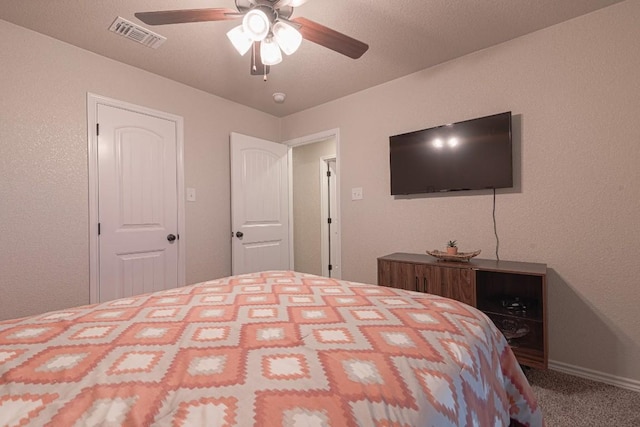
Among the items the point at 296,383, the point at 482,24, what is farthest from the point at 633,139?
the point at 296,383

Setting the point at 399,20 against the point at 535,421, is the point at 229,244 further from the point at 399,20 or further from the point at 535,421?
the point at 535,421

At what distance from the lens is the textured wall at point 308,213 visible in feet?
15.4

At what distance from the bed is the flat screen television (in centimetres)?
150

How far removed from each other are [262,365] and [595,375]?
240 centimetres

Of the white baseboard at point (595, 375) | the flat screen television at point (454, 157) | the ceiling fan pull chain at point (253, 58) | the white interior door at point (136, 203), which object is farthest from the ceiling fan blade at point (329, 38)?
the white baseboard at point (595, 375)

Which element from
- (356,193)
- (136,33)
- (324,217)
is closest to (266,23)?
(136,33)

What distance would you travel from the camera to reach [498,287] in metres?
2.34

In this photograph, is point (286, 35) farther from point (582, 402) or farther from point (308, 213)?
point (308, 213)

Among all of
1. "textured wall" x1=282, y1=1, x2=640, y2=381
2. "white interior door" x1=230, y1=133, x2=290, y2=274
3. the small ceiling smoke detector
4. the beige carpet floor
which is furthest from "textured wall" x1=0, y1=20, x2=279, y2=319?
the beige carpet floor

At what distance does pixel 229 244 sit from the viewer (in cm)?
329

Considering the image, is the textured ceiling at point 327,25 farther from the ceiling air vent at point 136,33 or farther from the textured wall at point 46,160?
the textured wall at point 46,160

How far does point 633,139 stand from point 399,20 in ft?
5.25

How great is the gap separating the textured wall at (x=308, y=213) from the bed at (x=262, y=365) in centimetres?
345

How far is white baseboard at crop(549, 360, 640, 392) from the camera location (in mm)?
1880
